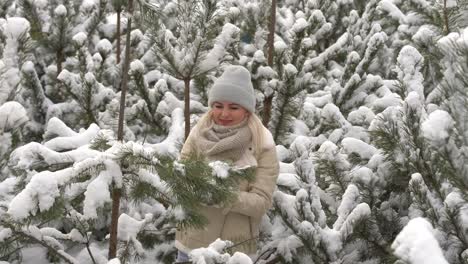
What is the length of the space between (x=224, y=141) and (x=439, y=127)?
1.21 meters

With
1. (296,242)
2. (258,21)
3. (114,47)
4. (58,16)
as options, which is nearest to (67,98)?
(58,16)

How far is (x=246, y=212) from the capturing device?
2.46 m

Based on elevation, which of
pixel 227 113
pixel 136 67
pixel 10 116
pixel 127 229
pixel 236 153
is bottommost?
pixel 127 229

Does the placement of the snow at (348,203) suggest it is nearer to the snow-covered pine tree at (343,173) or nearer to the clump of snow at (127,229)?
the snow-covered pine tree at (343,173)

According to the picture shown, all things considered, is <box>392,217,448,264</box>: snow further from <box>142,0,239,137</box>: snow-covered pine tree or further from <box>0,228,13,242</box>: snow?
<box>142,0,239,137</box>: snow-covered pine tree

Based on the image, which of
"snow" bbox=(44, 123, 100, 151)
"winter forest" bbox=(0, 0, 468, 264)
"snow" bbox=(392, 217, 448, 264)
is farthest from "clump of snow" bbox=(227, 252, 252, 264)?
"snow" bbox=(44, 123, 100, 151)

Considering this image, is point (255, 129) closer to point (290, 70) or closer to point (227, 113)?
point (227, 113)

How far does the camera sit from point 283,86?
332 cm

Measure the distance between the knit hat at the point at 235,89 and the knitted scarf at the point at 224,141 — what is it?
0.35ft

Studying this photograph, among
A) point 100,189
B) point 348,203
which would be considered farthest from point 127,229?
point 348,203

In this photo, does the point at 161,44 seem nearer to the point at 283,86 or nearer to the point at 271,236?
the point at 283,86

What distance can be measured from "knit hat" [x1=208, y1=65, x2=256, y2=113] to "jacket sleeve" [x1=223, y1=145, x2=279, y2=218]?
0.25 meters

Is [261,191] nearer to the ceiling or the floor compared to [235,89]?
nearer to the floor

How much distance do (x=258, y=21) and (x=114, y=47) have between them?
156cm
